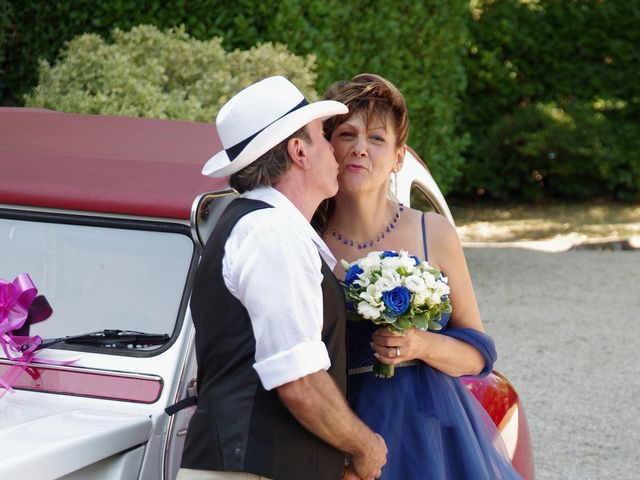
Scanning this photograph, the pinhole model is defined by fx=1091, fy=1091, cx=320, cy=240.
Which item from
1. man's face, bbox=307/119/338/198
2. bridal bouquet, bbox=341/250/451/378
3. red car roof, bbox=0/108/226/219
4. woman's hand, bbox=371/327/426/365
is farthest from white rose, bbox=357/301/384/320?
red car roof, bbox=0/108/226/219

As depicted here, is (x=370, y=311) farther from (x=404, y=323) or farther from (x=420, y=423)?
(x=420, y=423)

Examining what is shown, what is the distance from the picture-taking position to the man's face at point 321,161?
104 inches

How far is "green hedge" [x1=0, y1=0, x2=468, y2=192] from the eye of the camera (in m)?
9.38

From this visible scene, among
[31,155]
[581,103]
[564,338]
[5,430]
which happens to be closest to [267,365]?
[5,430]

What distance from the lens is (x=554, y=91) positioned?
53.9 ft

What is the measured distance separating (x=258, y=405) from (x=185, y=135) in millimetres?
1425

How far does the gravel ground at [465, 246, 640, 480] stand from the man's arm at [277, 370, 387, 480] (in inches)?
156

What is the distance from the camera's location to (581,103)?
16.0 m

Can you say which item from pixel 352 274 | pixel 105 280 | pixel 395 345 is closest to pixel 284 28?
pixel 105 280

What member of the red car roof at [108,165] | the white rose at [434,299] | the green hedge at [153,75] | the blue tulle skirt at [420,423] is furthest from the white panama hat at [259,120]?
the green hedge at [153,75]

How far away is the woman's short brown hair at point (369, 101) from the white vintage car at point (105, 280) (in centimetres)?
42

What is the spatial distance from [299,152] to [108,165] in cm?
86

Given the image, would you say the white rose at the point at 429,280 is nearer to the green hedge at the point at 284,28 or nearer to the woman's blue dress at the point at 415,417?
the woman's blue dress at the point at 415,417

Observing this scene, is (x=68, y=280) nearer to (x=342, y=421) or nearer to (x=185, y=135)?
(x=185, y=135)
